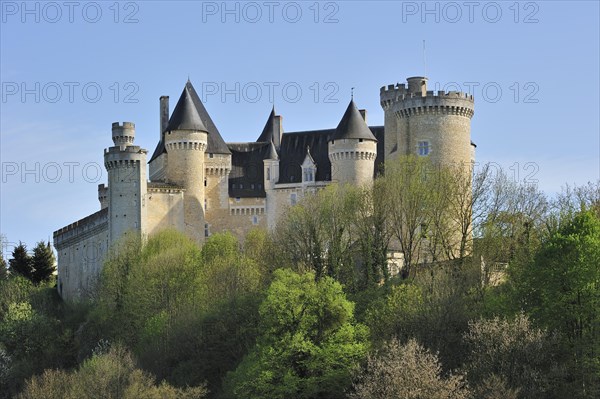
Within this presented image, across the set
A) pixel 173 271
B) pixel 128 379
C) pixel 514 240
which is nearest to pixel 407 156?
pixel 514 240

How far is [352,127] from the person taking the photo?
7462 centimetres

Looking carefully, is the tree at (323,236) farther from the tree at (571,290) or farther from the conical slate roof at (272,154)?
the tree at (571,290)

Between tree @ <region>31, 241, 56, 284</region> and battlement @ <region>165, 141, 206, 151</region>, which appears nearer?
battlement @ <region>165, 141, 206, 151</region>

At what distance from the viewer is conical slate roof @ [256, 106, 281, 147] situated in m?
82.2

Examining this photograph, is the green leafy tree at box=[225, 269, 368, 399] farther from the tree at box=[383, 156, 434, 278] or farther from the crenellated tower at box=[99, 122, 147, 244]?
the crenellated tower at box=[99, 122, 147, 244]

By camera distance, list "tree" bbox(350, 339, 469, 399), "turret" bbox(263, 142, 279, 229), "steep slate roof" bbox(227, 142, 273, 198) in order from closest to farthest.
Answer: "tree" bbox(350, 339, 469, 399) < "turret" bbox(263, 142, 279, 229) < "steep slate roof" bbox(227, 142, 273, 198)

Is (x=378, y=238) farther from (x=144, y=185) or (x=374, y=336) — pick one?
(x=144, y=185)

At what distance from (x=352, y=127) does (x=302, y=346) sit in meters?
25.4

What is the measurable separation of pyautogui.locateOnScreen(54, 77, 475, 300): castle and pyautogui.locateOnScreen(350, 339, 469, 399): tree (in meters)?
21.8

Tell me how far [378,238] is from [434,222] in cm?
247

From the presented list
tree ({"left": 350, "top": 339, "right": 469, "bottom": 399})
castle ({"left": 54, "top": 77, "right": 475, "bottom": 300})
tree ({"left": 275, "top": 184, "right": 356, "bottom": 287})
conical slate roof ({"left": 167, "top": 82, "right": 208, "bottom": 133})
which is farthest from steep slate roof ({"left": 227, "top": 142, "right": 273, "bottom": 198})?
tree ({"left": 350, "top": 339, "right": 469, "bottom": 399})

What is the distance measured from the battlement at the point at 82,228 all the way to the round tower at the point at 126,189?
9.63 feet

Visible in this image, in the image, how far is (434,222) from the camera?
61.1 m

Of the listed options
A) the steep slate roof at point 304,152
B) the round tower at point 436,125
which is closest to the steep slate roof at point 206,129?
the steep slate roof at point 304,152
